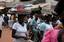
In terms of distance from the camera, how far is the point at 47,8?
27672 mm

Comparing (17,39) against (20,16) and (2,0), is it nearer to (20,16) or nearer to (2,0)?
(20,16)

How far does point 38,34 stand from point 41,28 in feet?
0.79

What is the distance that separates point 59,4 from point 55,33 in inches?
13.1

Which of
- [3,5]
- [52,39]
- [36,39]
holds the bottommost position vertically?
[3,5]

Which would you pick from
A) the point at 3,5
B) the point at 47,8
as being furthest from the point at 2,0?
the point at 47,8

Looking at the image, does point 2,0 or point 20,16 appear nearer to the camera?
point 20,16

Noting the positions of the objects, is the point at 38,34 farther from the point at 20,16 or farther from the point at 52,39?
the point at 52,39

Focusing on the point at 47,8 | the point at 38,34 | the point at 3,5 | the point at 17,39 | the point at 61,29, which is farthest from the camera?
the point at 3,5

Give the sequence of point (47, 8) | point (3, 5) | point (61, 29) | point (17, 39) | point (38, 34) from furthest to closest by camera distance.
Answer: point (3, 5), point (47, 8), point (38, 34), point (17, 39), point (61, 29)

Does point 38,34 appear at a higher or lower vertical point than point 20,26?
lower

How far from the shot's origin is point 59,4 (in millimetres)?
3402

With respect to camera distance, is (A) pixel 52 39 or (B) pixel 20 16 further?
(B) pixel 20 16

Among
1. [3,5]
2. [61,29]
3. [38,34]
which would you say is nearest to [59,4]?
[61,29]

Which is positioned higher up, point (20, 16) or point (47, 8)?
point (20, 16)
